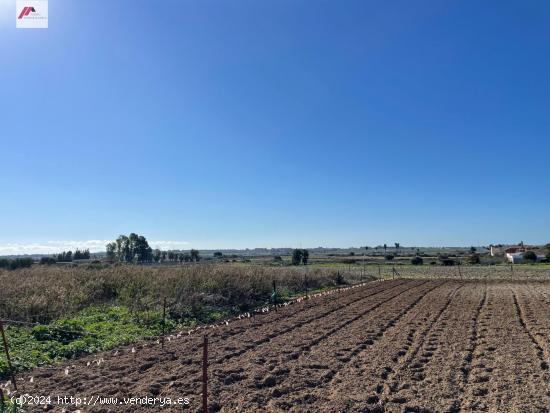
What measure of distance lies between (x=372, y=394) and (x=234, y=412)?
2096 mm

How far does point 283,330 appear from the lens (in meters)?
11.5

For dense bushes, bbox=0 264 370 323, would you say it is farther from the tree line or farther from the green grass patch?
the tree line

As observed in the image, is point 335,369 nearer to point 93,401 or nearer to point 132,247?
point 93,401

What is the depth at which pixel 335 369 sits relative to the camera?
758 centimetres

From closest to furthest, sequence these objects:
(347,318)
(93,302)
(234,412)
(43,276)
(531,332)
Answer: (234,412)
(531,332)
(347,318)
(93,302)
(43,276)

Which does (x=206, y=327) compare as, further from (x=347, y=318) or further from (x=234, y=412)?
(x=234, y=412)

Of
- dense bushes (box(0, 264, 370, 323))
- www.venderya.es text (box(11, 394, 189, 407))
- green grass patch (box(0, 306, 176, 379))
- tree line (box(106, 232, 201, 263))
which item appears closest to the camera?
www.venderya.es text (box(11, 394, 189, 407))

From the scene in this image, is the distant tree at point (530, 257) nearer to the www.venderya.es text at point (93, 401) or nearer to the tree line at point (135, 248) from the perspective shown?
the tree line at point (135, 248)

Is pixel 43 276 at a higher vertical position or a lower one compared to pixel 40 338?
higher

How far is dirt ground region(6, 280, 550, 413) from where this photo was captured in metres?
5.97

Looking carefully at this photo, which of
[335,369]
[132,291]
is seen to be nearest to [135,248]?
[132,291]

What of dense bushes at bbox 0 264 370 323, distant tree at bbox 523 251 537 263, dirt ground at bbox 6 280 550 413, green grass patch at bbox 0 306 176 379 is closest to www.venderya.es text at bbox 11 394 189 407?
dirt ground at bbox 6 280 550 413

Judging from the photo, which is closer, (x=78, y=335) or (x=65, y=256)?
(x=78, y=335)

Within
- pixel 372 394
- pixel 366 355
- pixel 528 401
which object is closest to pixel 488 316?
pixel 366 355
